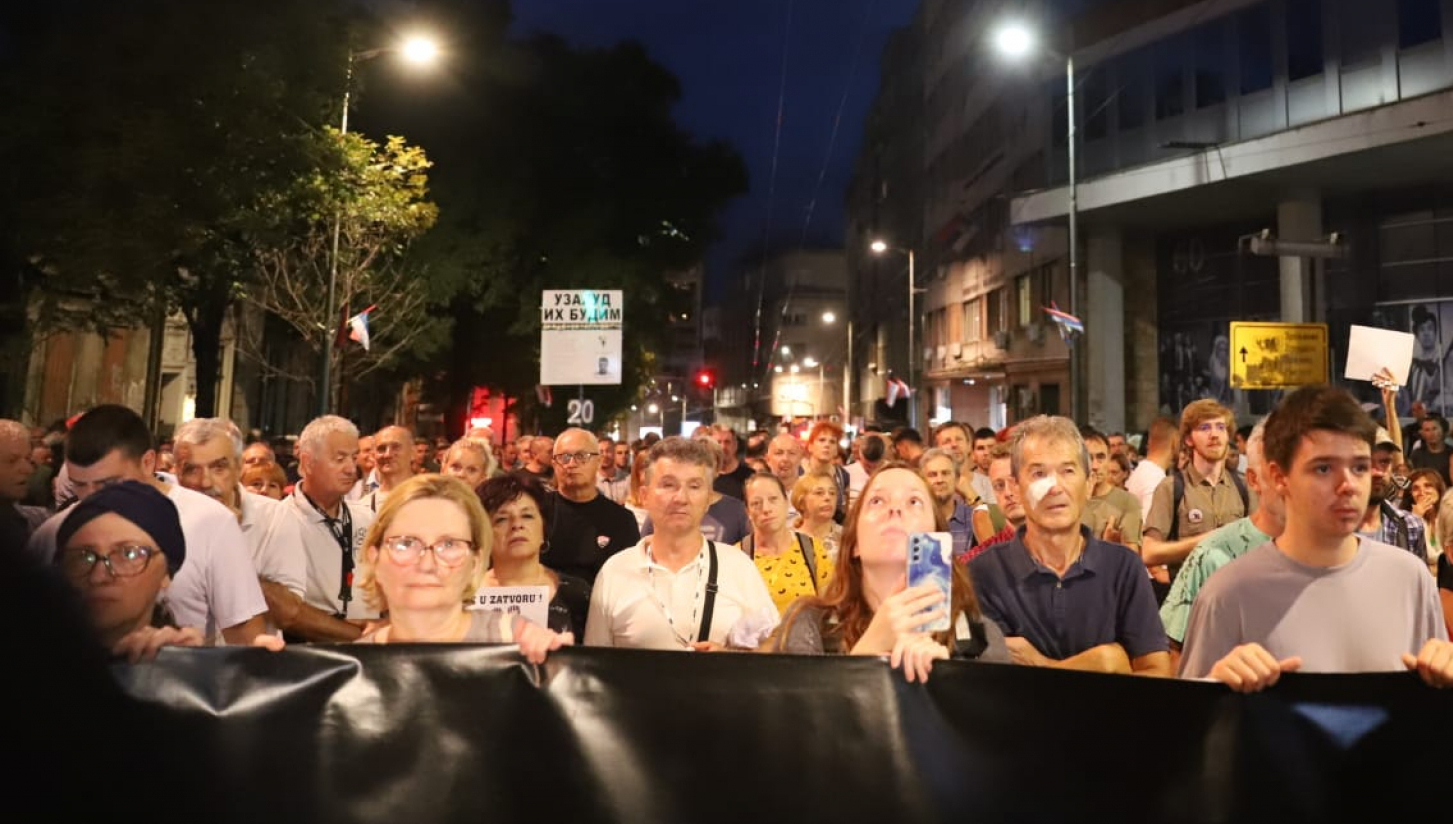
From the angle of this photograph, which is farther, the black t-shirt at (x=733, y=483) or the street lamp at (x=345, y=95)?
the street lamp at (x=345, y=95)

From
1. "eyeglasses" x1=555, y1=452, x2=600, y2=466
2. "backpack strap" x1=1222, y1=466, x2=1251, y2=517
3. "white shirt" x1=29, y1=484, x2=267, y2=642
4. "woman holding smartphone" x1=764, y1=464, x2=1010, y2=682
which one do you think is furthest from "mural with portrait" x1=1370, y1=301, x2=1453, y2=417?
"white shirt" x1=29, y1=484, x2=267, y2=642

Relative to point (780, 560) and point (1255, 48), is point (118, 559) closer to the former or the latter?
point (780, 560)

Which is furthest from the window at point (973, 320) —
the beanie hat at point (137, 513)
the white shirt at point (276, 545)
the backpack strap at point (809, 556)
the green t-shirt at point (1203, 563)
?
the beanie hat at point (137, 513)

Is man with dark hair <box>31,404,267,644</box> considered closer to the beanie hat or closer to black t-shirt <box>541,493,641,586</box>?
the beanie hat

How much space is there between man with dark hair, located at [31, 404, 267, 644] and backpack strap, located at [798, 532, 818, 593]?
278 centimetres

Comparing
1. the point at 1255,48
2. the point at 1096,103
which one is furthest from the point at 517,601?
the point at 1096,103

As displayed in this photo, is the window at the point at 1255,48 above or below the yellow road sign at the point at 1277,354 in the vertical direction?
above

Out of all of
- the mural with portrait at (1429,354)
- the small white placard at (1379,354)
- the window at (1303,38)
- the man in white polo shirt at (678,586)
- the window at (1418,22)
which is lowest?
the man in white polo shirt at (678,586)

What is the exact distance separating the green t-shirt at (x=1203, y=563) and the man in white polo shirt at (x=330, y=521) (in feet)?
11.7

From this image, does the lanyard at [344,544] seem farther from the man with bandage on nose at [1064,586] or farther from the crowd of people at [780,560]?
the man with bandage on nose at [1064,586]

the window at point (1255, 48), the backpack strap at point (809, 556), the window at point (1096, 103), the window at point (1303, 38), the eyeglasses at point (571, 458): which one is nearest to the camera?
the backpack strap at point (809, 556)

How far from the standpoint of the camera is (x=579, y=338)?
13.4 m

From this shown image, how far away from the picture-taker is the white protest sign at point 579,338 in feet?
43.8

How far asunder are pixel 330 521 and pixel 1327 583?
4.45 m
